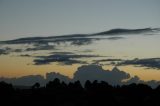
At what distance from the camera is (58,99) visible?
198 metres

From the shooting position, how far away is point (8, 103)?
176 meters

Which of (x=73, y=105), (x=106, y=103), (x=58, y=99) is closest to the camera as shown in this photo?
(x=106, y=103)

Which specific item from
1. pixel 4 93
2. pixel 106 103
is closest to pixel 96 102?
pixel 106 103

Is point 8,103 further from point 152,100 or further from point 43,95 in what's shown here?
point 152,100

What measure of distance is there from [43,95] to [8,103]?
26199 mm

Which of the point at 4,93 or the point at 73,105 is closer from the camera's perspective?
the point at 73,105

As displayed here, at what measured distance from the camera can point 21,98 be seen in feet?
609

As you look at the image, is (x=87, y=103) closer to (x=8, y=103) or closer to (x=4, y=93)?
(x=8, y=103)

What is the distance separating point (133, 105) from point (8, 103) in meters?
50.4

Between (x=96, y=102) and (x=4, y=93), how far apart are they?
165 feet

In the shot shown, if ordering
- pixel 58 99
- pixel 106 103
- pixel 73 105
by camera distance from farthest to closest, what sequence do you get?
pixel 58 99 → pixel 73 105 → pixel 106 103

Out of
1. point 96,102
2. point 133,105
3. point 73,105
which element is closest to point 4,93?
point 73,105

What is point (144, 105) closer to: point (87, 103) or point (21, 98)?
point (87, 103)

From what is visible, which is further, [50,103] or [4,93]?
[4,93]
